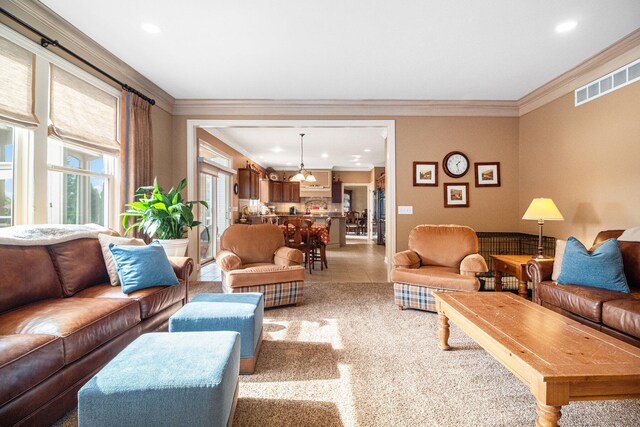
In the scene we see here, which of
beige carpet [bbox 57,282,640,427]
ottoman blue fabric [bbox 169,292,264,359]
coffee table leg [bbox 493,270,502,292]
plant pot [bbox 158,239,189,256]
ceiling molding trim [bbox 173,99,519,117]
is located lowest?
beige carpet [bbox 57,282,640,427]

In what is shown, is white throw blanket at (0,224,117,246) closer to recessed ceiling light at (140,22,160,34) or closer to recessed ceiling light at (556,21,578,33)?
recessed ceiling light at (140,22,160,34)

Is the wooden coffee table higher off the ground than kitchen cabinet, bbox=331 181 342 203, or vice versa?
kitchen cabinet, bbox=331 181 342 203

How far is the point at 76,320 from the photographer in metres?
1.74

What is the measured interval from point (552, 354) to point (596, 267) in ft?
5.05

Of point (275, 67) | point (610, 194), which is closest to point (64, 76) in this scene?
point (275, 67)

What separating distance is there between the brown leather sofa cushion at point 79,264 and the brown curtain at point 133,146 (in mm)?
1114

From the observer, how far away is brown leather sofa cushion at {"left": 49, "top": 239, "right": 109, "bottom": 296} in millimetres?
2298

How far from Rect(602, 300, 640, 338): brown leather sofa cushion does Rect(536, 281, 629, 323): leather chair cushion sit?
0.19ft

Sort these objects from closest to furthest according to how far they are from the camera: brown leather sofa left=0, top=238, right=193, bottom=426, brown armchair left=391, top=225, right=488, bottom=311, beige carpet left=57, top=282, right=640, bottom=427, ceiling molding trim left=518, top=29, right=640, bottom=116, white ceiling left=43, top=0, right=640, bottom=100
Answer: brown leather sofa left=0, top=238, right=193, bottom=426 → beige carpet left=57, top=282, right=640, bottom=427 → white ceiling left=43, top=0, right=640, bottom=100 → ceiling molding trim left=518, top=29, right=640, bottom=116 → brown armchair left=391, top=225, right=488, bottom=311

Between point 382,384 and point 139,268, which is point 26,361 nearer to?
point 139,268

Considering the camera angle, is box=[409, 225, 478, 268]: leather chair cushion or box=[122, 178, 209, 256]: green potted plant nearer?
box=[122, 178, 209, 256]: green potted plant

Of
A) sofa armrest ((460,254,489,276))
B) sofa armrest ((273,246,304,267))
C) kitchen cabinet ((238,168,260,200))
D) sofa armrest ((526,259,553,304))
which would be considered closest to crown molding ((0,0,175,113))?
sofa armrest ((273,246,304,267))

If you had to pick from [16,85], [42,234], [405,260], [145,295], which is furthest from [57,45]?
[405,260]

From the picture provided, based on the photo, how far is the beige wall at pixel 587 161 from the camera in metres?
3.09
